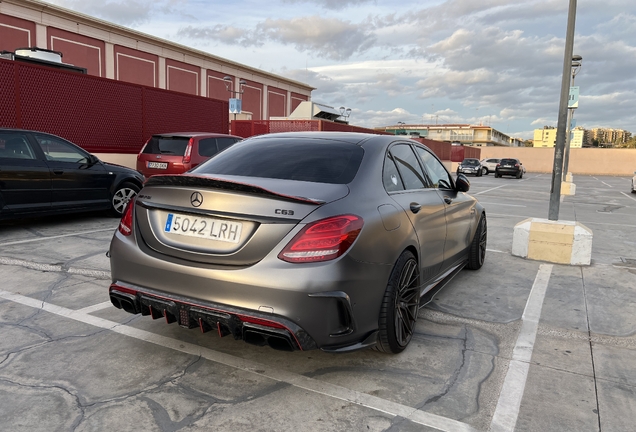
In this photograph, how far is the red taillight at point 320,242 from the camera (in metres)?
2.65

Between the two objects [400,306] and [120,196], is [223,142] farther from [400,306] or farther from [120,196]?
[400,306]

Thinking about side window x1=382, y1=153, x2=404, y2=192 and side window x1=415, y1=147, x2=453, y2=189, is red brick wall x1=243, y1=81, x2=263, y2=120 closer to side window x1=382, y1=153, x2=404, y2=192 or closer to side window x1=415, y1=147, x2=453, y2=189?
side window x1=415, y1=147, x2=453, y2=189

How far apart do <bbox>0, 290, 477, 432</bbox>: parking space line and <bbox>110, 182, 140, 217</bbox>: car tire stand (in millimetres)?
4751

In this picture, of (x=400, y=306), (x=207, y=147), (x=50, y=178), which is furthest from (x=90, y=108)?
(x=400, y=306)

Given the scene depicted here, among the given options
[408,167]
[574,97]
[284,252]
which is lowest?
[284,252]

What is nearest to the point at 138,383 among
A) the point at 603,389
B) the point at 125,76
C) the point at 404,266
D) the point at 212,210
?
the point at 212,210

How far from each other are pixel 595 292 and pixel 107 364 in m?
4.54

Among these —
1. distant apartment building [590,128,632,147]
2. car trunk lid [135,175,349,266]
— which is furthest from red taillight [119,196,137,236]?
distant apartment building [590,128,632,147]

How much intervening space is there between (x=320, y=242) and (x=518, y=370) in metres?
1.60

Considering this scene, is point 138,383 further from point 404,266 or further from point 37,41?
point 37,41

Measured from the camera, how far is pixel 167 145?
33.4 ft

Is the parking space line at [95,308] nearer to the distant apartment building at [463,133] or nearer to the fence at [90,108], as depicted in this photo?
the fence at [90,108]

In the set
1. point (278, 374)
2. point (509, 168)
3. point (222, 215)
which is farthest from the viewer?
point (509, 168)

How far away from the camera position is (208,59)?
39.2 m
